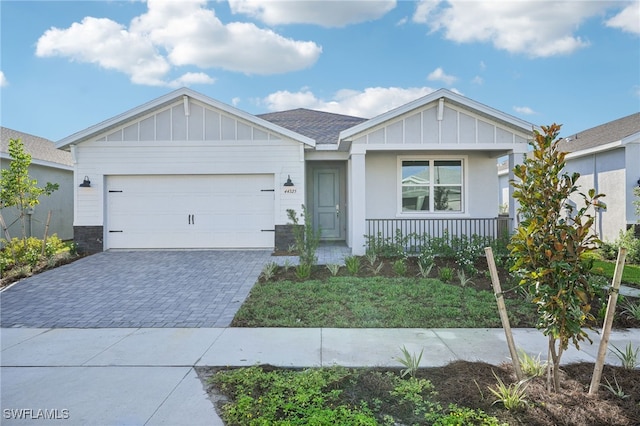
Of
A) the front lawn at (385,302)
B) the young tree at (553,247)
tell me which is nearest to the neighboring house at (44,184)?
the front lawn at (385,302)

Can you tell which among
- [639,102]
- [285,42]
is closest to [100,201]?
[285,42]

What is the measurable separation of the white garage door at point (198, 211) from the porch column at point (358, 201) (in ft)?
8.52

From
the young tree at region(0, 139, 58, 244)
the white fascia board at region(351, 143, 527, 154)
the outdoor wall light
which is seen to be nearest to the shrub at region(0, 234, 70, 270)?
the young tree at region(0, 139, 58, 244)

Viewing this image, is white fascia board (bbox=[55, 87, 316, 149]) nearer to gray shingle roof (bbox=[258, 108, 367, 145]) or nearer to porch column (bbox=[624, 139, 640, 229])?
gray shingle roof (bbox=[258, 108, 367, 145])

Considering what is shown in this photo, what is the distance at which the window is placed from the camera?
11078 millimetres

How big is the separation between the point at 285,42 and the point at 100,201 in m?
7.68

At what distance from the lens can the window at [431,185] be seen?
11078 mm

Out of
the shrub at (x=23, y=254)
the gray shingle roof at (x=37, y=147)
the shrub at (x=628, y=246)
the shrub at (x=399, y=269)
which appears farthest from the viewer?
the gray shingle roof at (x=37, y=147)

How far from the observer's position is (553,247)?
9.19 feet

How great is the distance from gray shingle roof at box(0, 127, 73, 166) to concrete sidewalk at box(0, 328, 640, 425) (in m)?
10.8

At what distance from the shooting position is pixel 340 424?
2.54 metres

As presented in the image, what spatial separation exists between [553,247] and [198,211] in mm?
9706

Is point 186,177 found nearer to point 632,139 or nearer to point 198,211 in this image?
point 198,211

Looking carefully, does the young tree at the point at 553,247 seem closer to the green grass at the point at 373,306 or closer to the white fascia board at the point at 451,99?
the green grass at the point at 373,306
